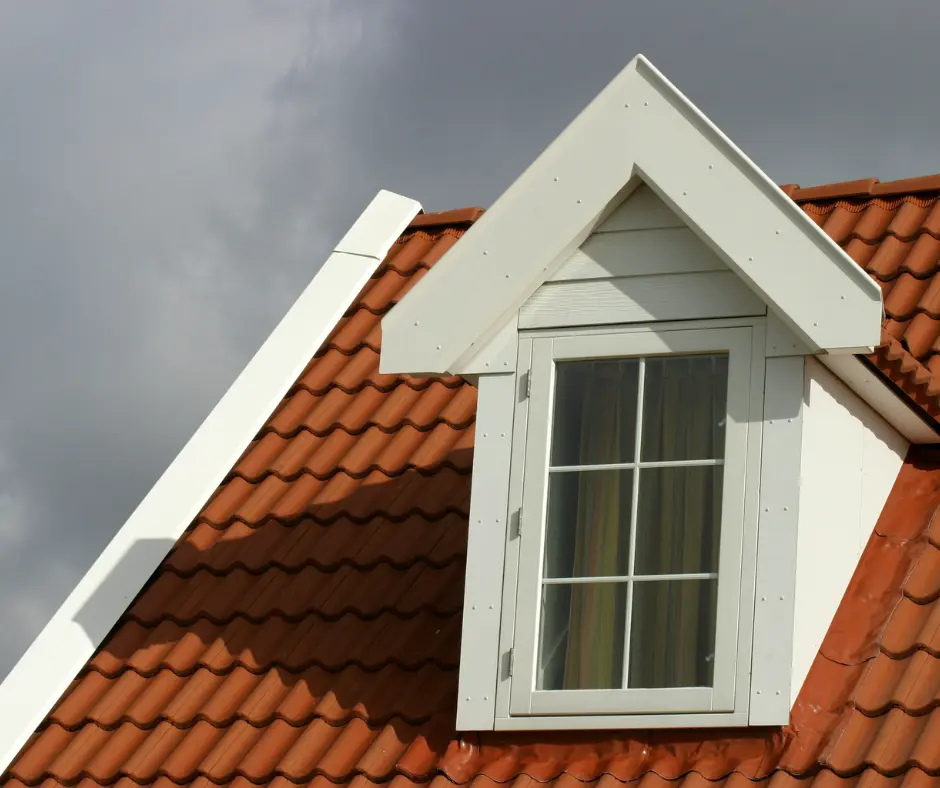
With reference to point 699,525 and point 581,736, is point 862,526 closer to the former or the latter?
point 699,525

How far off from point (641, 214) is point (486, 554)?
1.15m

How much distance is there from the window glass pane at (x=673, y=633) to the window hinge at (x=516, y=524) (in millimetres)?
398

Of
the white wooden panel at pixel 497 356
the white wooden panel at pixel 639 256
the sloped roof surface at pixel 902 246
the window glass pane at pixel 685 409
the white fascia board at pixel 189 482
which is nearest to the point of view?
the window glass pane at pixel 685 409

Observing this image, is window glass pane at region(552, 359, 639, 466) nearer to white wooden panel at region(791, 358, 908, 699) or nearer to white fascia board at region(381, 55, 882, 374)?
white fascia board at region(381, 55, 882, 374)

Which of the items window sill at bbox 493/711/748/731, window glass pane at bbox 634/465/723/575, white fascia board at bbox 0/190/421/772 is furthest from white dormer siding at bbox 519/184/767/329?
white fascia board at bbox 0/190/421/772

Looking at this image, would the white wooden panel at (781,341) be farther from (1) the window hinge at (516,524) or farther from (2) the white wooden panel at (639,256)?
Result: (1) the window hinge at (516,524)

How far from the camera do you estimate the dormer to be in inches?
187

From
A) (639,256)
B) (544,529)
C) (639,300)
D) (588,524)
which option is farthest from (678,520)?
(639,256)

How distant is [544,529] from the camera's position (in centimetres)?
500

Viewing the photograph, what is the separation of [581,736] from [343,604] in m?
1.25

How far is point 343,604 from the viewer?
19.0 feet

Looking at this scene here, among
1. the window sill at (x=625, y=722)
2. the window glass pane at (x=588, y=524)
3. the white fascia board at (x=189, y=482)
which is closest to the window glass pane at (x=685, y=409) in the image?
the window glass pane at (x=588, y=524)

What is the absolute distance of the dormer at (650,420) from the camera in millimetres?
4758

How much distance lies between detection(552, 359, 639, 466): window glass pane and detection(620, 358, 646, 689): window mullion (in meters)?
0.02
